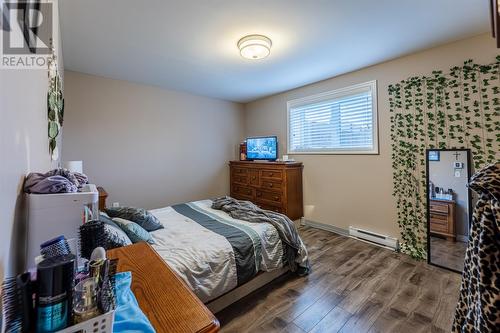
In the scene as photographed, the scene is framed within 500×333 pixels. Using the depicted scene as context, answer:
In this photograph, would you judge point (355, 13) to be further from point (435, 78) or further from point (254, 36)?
point (435, 78)

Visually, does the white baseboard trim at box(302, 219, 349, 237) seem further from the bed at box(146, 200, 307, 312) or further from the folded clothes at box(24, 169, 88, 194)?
the folded clothes at box(24, 169, 88, 194)

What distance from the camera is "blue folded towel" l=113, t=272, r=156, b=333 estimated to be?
632 mm

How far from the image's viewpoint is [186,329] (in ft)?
2.17

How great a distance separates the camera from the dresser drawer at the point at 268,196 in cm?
382

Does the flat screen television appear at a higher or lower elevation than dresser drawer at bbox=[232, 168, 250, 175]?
higher

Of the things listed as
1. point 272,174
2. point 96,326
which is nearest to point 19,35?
point 96,326

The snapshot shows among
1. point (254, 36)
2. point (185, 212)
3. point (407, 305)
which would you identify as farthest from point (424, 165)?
point (185, 212)

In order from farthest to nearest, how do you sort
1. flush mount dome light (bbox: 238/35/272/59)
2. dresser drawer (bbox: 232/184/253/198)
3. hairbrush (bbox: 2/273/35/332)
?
dresser drawer (bbox: 232/184/253/198) → flush mount dome light (bbox: 238/35/272/59) → hairbrush (bbox: 2/273/35/332)

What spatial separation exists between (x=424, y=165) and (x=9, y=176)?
3.53 meters

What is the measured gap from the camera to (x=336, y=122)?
356 cm

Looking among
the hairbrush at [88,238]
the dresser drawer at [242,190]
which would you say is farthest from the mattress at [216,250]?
the dresser drawer at [242,190]

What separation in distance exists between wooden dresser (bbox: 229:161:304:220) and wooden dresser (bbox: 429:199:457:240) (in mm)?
1863

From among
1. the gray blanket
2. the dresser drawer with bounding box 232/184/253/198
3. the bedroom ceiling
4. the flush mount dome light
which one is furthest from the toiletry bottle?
the dresser drawer with bounding box 232/184/253/198

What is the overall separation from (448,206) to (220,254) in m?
2.60
